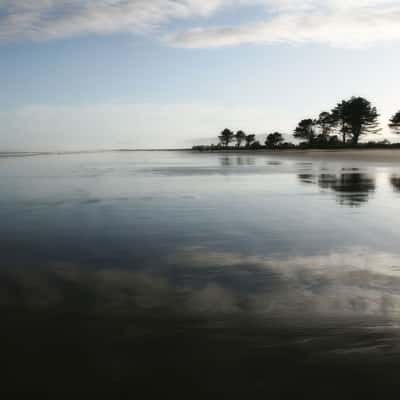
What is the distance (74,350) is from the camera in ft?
11.2

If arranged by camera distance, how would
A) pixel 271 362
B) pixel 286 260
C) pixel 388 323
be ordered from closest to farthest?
pixel 271 362, pixel 388 323, pixel 286 260

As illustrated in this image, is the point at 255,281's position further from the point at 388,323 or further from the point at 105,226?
the point at 105,226

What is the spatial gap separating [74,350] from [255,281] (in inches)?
96.3

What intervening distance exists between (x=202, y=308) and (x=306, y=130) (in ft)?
423

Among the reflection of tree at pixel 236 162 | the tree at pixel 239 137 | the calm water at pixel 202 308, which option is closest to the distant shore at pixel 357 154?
the reflection of tree at pixel 236 162

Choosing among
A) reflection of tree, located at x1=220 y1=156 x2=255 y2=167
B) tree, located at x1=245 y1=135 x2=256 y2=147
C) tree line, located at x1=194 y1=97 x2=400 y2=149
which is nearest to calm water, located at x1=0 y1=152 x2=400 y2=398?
reflection of tree, located at x1=220 y1=156 x2=255 y2=167

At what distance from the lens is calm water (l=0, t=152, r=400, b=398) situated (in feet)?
10.0

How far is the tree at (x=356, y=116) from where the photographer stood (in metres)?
102

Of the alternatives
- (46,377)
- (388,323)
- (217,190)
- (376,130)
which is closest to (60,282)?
(46,377)

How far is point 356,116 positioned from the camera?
103 m

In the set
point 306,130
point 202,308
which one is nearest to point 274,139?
point 306,130

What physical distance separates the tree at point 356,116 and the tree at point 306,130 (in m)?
17.3

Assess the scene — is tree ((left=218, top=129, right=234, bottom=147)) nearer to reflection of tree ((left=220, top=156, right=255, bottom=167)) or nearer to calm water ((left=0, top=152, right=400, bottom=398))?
reflection of tree ((left=220, top=156, right=255, bottom=167))

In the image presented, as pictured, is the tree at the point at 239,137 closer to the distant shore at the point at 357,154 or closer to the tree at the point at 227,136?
the tree at the point at 227,136
